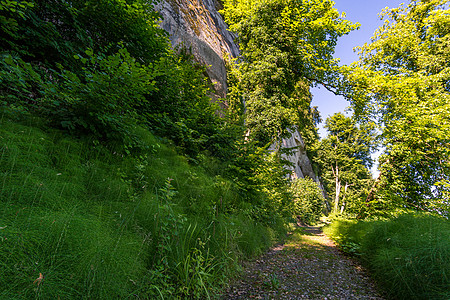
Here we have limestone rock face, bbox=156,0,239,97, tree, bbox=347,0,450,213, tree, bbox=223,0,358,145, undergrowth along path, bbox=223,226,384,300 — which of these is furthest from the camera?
tree, bbox=223,0,358,145

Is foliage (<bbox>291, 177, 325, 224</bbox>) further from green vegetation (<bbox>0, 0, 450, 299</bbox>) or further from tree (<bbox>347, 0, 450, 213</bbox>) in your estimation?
tree (<bbox>347, 0, 450, 213</bbox>)

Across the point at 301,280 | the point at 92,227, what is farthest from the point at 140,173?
the point at 301,280

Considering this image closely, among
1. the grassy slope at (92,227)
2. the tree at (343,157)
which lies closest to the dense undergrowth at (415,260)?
the grassy slope at (92,227)

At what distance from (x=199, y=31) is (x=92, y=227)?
11.9 metres

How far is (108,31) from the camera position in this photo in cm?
459

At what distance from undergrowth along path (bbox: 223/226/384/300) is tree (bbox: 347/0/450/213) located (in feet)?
13.5

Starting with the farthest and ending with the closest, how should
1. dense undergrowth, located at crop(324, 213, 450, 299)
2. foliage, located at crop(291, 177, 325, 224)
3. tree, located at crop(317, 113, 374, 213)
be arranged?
tree, located at crop(317, 113, 374, 213) → foliage, located at crop(291, 177, 325, 224) → dense undergrowth, located at crop(324, 213, 450, 299)

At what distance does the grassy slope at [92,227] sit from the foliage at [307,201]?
1566 centimetres

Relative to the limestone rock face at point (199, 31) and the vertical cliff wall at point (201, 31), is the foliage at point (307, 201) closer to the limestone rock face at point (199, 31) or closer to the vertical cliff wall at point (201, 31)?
the vertical cliff wall at point (201, 31)

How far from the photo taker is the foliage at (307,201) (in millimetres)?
17438

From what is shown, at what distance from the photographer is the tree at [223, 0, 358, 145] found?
1098 cm

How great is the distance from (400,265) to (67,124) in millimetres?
5512

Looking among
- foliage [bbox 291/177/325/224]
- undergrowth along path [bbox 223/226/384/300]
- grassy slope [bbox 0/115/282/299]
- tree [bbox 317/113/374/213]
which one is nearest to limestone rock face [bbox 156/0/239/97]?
grassy slope [bbox 0/115/282/299]

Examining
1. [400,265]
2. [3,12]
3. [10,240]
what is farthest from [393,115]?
[3,12]
